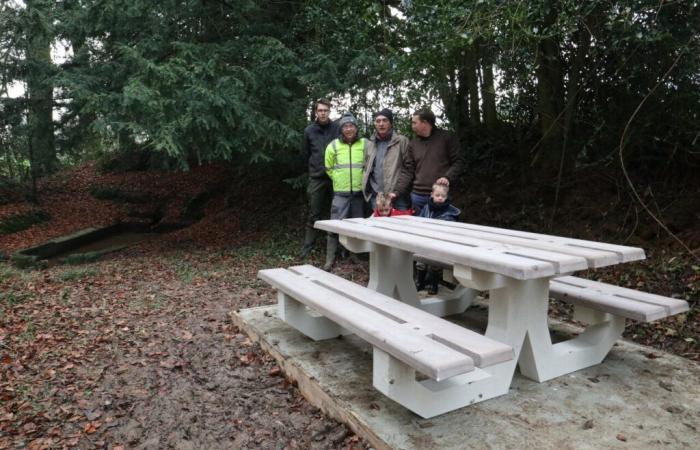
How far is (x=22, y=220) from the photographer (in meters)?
10.8

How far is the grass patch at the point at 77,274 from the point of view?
20.9 ft

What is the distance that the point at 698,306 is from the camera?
4.00 metres

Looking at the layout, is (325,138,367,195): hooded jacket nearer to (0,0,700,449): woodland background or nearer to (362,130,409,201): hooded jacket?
(362,130,409,201): hooded jacket

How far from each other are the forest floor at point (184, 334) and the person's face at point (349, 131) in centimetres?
166

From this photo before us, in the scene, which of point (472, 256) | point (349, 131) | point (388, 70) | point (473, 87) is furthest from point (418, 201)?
point (473, 87)

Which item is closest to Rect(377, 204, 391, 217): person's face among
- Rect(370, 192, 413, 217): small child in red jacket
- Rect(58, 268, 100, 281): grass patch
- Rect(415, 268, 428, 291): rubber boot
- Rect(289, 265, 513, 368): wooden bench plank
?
Rect(370, 192, 413, 217): small child in red jacket

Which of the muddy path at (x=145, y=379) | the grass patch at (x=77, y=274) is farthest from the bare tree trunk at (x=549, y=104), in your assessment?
the grass patch at (x=77, y=274)

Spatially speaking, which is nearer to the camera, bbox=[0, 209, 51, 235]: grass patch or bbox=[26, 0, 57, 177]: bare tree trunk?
bbox=[26, 0, 57, 177]: bare tree trunk

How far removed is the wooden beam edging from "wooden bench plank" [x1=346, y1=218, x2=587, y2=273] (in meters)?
1.15

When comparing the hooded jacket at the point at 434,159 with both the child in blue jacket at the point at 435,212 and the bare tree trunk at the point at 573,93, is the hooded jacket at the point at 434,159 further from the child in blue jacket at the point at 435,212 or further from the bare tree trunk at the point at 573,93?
the bare tree trunk at the point at 573,93

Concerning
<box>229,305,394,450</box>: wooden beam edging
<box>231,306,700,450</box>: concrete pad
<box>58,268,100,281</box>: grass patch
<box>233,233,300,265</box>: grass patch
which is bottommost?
<box>58,268,100,281</box>: grass patch

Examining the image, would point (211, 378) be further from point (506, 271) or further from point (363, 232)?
point (506, 271)

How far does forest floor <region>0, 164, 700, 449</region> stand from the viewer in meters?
2.77

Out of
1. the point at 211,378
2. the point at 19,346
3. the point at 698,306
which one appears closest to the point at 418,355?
the point at 211,378
